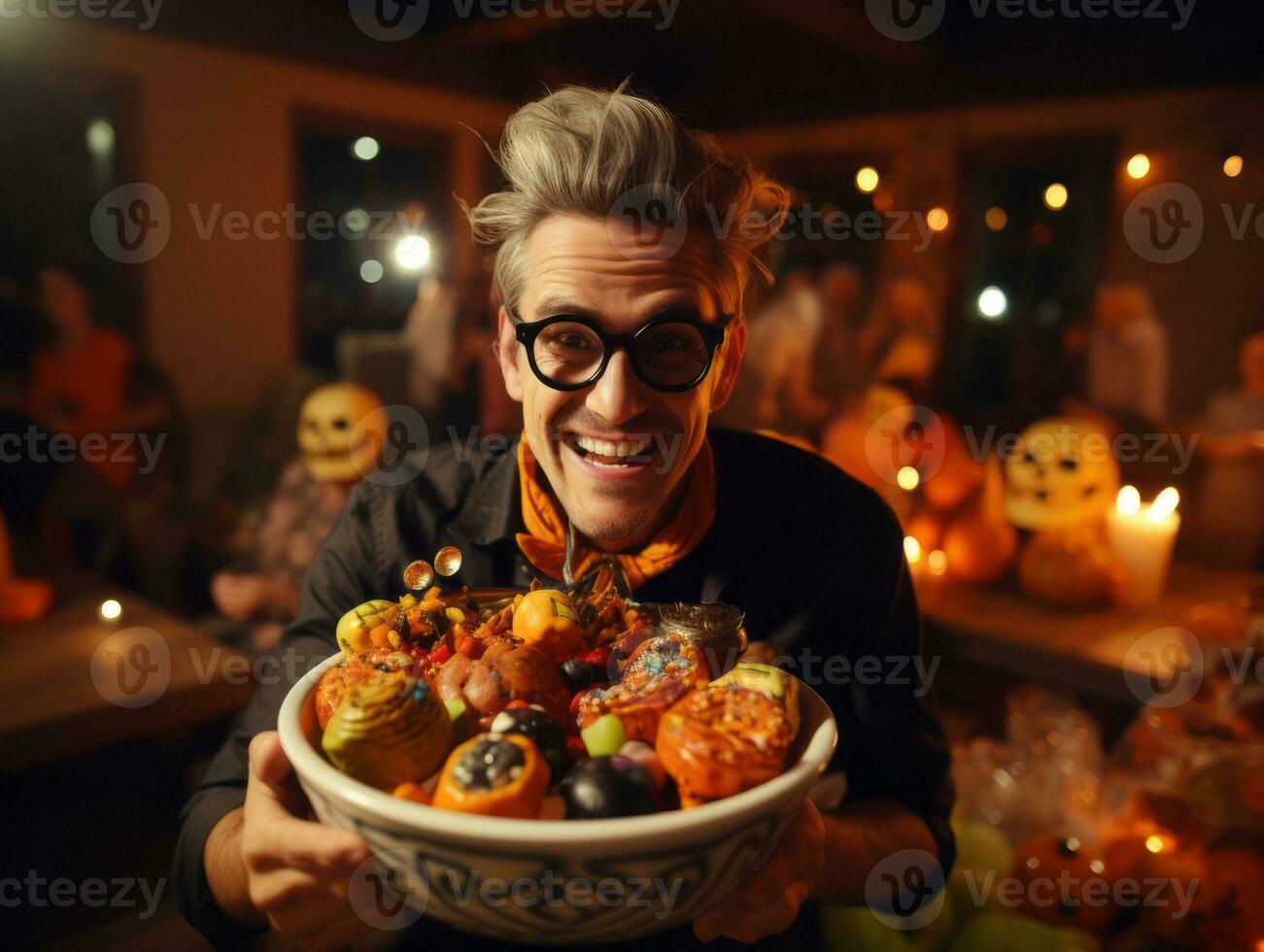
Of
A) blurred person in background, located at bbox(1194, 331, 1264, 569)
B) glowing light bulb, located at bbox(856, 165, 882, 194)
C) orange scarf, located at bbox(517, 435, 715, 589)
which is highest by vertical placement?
glowing light bulb, located at bbox(856, 165, 882, 194)

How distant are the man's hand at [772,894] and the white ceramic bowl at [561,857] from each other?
4cm

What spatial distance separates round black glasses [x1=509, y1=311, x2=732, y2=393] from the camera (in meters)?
0.88

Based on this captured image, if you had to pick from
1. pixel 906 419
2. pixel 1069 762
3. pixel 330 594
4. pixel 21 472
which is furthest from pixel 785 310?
pixel 330 594

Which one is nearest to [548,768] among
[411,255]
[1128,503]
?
[1128,503]

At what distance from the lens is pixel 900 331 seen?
496cm

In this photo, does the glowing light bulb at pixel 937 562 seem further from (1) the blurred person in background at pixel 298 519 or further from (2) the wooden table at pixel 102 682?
(2) the wooden table at pixel 102 682

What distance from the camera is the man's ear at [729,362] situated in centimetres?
102

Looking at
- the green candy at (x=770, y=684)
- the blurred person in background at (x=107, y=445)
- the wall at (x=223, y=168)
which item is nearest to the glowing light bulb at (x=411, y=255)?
the wall at (x=223, y=168)

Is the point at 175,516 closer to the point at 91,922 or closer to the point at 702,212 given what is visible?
the point at 91,922

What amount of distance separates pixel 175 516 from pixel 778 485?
3.12 m

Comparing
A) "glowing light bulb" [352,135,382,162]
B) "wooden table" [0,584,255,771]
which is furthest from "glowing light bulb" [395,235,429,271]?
"wooden table" [0,584,255,771]

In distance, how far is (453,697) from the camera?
28.8 inches

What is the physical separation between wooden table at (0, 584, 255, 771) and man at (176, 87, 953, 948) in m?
0.87

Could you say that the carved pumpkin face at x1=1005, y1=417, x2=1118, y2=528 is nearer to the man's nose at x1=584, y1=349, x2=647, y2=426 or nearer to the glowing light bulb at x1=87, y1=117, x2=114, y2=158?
the man's nose at x1=584, y1=349, x2=647, y2=426
